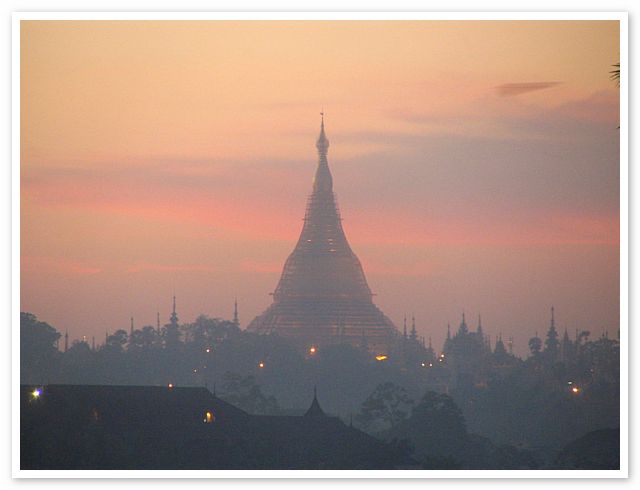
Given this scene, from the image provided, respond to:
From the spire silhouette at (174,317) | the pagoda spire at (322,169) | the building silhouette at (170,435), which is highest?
the pagoda spire at (322,169)

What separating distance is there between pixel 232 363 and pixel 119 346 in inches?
206

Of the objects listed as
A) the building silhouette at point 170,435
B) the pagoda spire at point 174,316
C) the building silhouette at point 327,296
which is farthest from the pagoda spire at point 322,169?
the building silhouette at point 170,435

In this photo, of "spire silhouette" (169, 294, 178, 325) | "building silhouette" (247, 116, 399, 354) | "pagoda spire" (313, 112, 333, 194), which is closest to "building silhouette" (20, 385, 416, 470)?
"pagoda spire" (313, 112, 333, 194)

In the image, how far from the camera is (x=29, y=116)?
24078mm

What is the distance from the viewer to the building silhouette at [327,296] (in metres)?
46.5

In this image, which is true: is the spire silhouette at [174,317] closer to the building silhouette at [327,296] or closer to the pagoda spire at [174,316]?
the pagoda spire at [174,316]

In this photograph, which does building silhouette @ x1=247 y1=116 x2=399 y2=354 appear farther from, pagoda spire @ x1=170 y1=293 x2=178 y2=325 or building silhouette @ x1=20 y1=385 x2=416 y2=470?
building silhouette @ x1=20 y1=385 x2=416 y2=470

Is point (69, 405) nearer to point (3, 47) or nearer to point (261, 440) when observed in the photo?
point (261, 440)

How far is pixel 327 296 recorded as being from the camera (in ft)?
163

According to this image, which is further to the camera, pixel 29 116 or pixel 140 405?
pixel 140 405

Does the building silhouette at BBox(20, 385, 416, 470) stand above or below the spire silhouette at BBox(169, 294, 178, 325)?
below

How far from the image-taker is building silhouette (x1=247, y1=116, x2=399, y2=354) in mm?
46500

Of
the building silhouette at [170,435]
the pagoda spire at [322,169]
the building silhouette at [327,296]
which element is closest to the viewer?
the building silhouette at [170,435]

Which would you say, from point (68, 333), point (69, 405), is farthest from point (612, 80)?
point (68, 333)
